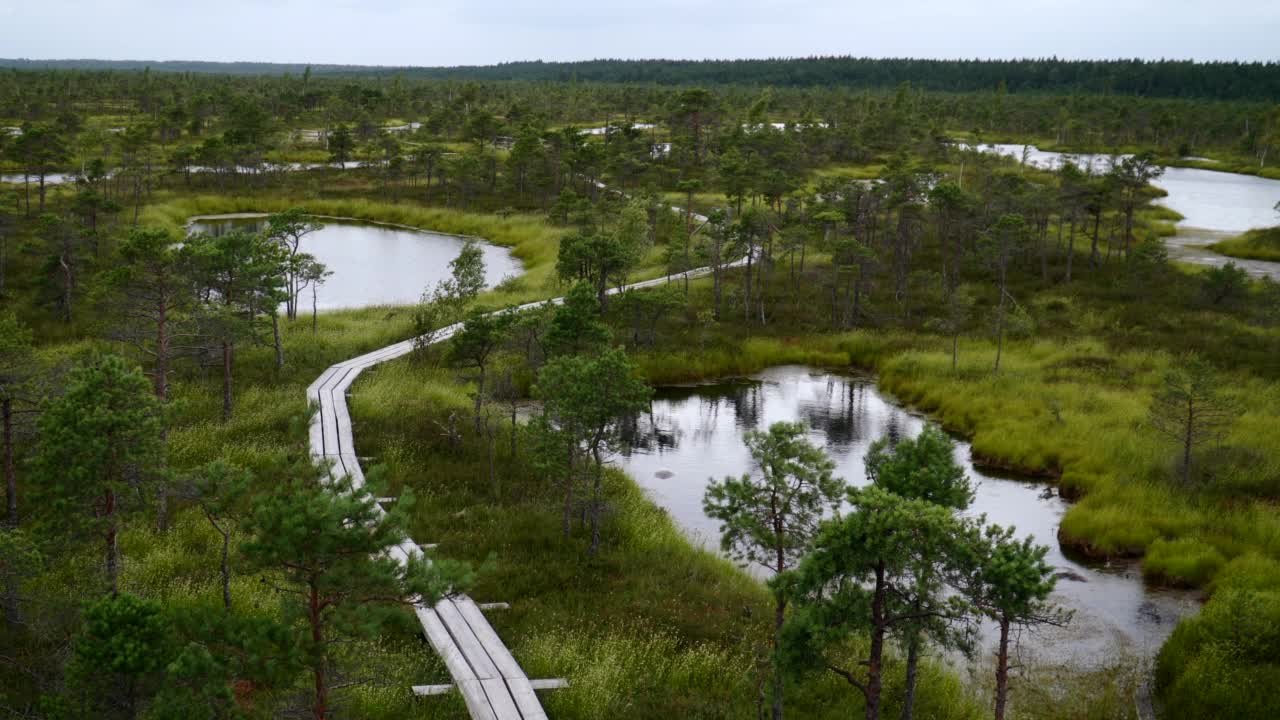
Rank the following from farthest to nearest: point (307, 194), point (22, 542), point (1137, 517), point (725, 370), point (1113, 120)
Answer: point (1113, 120), point (307, 194), point (725, 370), point (1137, 517), point (22, 542)

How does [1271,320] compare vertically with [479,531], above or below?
above

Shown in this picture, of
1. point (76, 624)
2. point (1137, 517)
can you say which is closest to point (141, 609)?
point (76, 624)

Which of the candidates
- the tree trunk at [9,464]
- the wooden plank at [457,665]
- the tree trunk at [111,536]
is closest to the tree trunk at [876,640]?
the wooden plank at [457,665]

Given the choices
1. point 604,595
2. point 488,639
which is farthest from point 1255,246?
point 488,639

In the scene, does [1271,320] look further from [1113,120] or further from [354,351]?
[1113,120]

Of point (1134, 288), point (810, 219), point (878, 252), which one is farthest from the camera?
point (878, 252)

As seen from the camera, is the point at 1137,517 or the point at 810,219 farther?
the point at 810,219

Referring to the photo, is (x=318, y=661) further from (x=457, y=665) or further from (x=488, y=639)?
(x=488, y=639)
